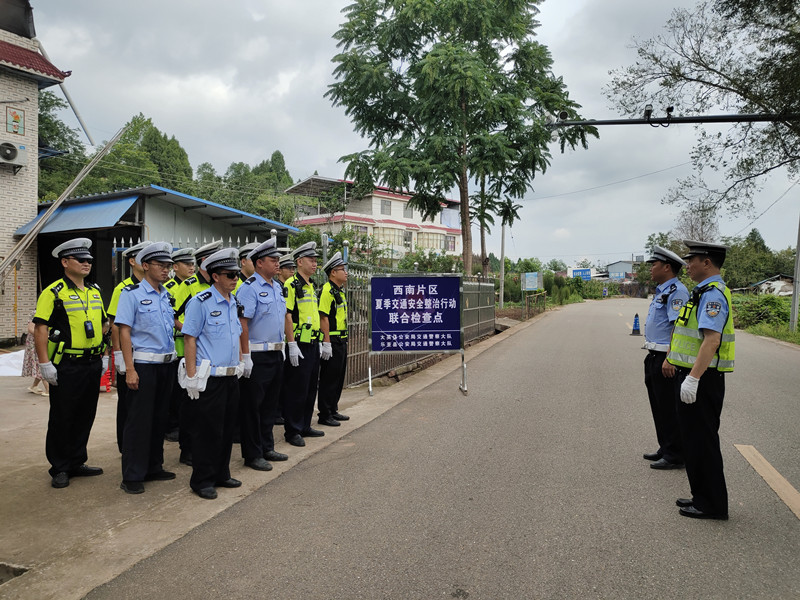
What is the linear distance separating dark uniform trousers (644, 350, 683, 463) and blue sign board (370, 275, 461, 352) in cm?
401

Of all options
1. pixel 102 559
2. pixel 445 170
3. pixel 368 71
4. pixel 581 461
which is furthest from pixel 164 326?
pixel 368 71

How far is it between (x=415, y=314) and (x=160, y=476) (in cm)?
496

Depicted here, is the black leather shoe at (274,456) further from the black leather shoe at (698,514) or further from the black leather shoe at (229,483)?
the black leather shoe at (698,514)

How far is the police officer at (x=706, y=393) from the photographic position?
3979 mm

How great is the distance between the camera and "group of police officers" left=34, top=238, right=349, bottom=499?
445cm

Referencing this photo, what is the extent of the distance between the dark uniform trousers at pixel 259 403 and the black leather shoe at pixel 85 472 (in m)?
1.20

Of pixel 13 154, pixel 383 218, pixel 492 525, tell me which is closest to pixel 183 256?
pixel 492 525

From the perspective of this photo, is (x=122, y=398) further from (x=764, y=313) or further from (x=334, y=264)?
(x=764, y=313)

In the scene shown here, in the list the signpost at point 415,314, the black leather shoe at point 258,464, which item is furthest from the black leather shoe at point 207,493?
the signpost at point 415,314

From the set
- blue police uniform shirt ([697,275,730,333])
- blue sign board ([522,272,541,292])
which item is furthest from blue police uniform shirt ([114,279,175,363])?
blue sign board ([522,272,541,292])

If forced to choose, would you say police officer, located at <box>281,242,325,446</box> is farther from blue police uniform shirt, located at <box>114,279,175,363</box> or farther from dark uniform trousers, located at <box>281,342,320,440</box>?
blue police uniform shirt, located at <box>114,279,175,363</box>

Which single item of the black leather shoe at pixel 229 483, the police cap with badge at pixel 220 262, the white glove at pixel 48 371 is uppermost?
the police cap with badge at pixel 220 262

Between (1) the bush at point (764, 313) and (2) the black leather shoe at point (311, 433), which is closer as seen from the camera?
(2) the black leather shoe at point (311, 433)

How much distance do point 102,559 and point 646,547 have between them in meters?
3.23
